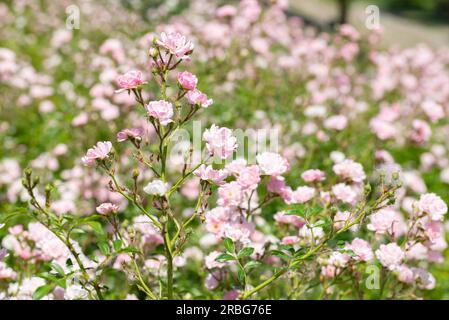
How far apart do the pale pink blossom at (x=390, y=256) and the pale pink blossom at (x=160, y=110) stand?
0.95 m

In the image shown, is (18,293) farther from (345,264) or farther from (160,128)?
(345,264)

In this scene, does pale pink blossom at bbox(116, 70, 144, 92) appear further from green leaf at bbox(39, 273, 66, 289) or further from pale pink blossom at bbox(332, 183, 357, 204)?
pale pink blossom at bbox(332, 183, 357, 204)

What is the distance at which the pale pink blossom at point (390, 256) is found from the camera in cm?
209

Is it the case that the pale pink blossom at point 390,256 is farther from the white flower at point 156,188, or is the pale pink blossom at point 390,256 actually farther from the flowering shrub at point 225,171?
the white flower at point 156,188

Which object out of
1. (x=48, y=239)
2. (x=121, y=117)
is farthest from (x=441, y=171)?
(x=48, y=239)

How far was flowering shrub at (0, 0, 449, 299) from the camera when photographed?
1.78 m

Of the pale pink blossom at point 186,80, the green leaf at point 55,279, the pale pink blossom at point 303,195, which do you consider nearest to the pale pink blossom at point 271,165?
the pale pink blossom at point 303,195

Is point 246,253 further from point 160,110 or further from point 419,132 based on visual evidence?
point 419,132

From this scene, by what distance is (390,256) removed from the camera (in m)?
2.09

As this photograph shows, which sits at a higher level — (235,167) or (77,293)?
(235,167)

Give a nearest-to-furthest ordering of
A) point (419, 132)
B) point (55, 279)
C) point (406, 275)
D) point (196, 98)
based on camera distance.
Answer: point (55, 279) → point (196, 98) → point (406, 275) → point (419, 132)

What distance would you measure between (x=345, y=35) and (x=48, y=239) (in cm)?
336

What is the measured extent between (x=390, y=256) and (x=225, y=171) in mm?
679

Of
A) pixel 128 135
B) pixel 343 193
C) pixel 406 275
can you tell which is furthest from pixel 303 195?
pixel 128 135
